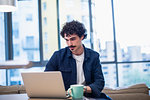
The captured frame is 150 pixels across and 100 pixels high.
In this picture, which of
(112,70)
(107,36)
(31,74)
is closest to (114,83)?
(112,70)

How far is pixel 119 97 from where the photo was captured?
2354 millimetres

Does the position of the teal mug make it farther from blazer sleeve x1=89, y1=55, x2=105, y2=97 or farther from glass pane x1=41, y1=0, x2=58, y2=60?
glass pane x1=41, y1=0, x2=58, y2=60

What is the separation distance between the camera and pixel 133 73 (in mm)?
5723

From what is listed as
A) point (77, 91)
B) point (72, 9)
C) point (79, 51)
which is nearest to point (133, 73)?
point (72, 9)

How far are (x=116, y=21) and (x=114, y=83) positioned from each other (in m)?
1.35

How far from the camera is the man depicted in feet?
7.18

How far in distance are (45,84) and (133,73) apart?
435 cm

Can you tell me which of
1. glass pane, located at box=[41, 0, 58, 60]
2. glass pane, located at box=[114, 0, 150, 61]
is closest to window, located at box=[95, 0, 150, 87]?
glass pane, located at box=[114, 0, 150, 61]

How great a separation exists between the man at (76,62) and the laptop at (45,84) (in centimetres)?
52

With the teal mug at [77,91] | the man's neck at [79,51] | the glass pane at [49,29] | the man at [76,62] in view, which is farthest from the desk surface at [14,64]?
the glass pane at [49,29]

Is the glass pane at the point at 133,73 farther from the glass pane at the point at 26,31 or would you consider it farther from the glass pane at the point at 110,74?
the glass pane at the point at 26,31

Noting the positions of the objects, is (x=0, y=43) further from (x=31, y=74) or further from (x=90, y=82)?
(x=31, y=74)

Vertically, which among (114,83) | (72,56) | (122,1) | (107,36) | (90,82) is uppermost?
(122,1)

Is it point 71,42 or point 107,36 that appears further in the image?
point 107,36
